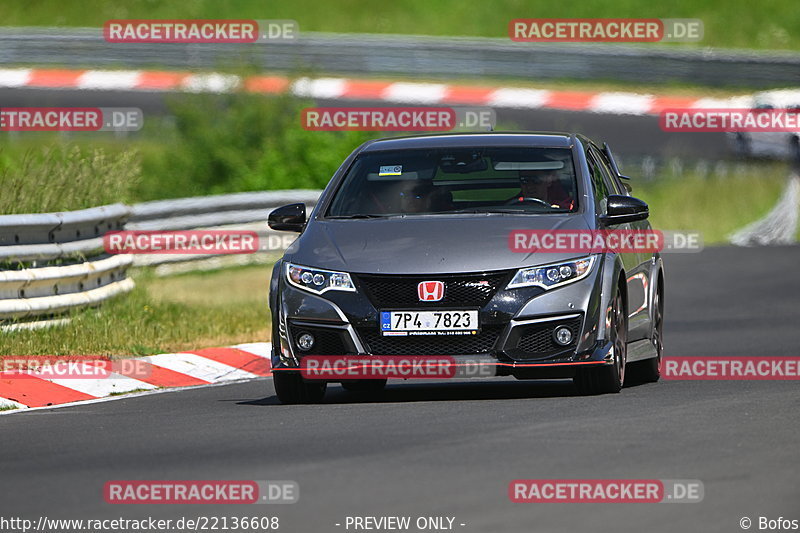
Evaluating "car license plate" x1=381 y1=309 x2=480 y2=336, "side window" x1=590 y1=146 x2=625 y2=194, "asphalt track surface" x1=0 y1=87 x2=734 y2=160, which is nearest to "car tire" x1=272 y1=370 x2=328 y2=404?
"car license plate" x1=381 y1=309 x2=480 y2=336

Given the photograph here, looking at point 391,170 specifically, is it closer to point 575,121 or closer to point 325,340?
point 325,340

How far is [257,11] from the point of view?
1845 inches

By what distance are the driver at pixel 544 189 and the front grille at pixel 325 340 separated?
1.48m

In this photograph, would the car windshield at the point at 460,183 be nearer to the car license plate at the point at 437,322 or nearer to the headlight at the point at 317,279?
the headlight at the point at 317,279

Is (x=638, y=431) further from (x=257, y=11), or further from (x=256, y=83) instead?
(x=257, y=11)

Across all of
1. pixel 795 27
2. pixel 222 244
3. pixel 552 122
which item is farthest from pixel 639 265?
pixel 795 27

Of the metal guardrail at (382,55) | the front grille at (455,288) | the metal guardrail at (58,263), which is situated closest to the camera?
the front grille at (455,288)

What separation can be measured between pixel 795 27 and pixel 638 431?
1499 inches

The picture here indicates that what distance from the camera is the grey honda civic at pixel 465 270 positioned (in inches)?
388

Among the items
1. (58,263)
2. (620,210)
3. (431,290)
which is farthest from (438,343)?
(58,263)

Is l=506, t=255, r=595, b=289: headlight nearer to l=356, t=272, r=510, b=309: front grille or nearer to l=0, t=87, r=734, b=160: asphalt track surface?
l=356, t=272, r=510, b=309: front grille

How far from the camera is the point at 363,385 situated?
1146 cm

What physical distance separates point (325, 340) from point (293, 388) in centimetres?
50

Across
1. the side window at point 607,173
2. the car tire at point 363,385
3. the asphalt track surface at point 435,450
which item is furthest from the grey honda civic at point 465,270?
the car tire at point 363,385
